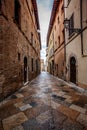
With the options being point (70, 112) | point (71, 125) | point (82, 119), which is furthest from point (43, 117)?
point (82, 119)

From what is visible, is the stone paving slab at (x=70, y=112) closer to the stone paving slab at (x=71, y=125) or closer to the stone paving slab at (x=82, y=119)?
the stone paving slab at (x=82, y=119)

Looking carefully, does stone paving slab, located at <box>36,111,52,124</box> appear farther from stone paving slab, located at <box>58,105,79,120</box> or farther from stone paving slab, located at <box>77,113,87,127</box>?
stone paving slab, located at <box>77,113,87,127</box>

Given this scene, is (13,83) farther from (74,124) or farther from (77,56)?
(77,56)

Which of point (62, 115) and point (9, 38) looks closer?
point (62, 115)

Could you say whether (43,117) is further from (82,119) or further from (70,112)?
(82,119)

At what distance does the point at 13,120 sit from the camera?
2.90 meters

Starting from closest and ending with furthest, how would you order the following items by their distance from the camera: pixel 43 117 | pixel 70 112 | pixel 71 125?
pixel 71 125 → pixel 43 117 → pixel 70 112

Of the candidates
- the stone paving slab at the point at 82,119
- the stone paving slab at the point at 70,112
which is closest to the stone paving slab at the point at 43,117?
the stone paving slab at the point at 70,112

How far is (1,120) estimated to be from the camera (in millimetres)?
2924

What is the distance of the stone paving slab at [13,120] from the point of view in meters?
2.64

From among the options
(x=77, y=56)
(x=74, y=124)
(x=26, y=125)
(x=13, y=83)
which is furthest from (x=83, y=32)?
(x=26, y=125)

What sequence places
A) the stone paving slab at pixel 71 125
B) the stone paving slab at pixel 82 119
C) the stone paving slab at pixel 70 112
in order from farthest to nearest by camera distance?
1. the stone paving slab at pixel 70 112
2. the stone paving slab at pixel 82 119
3. the stone paving slab at pixel 71 125

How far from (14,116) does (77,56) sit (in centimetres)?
568

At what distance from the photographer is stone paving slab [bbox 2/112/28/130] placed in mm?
2635
